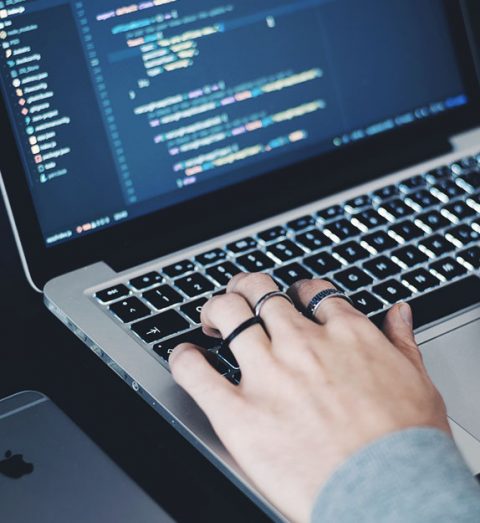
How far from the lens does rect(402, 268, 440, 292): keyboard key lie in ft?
2.48

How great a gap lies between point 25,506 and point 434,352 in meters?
0.35

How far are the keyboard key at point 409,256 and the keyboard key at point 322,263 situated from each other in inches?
2.3

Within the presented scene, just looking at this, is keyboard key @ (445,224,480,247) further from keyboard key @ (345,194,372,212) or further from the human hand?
the human hand

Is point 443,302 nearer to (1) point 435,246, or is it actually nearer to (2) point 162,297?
(1) point 435,246

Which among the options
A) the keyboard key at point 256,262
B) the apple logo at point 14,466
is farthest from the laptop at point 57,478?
the keyboard key at point 256,262

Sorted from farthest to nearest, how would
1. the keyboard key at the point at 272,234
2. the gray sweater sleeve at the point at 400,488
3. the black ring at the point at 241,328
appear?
the keyboard key at the point at 272,234 < the black ring at the point at 241,328 < the gray sweater sleeve at the point at 400,488

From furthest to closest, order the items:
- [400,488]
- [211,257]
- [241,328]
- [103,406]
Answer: [211,257] → [103,406] → [241,328] → [400,488]

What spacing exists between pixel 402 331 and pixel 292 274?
172 mm

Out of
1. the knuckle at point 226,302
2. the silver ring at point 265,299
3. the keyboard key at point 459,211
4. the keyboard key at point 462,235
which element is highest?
the knuckle at point 226,302

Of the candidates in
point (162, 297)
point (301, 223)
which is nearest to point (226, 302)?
point (162, 297)

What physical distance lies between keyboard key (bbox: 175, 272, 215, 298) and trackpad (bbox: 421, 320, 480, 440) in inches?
8.0

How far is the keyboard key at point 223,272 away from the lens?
0.77 metres

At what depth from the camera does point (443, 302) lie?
29.2 inches

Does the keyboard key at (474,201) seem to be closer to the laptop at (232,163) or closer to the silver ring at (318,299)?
the laptop at (232,163)
